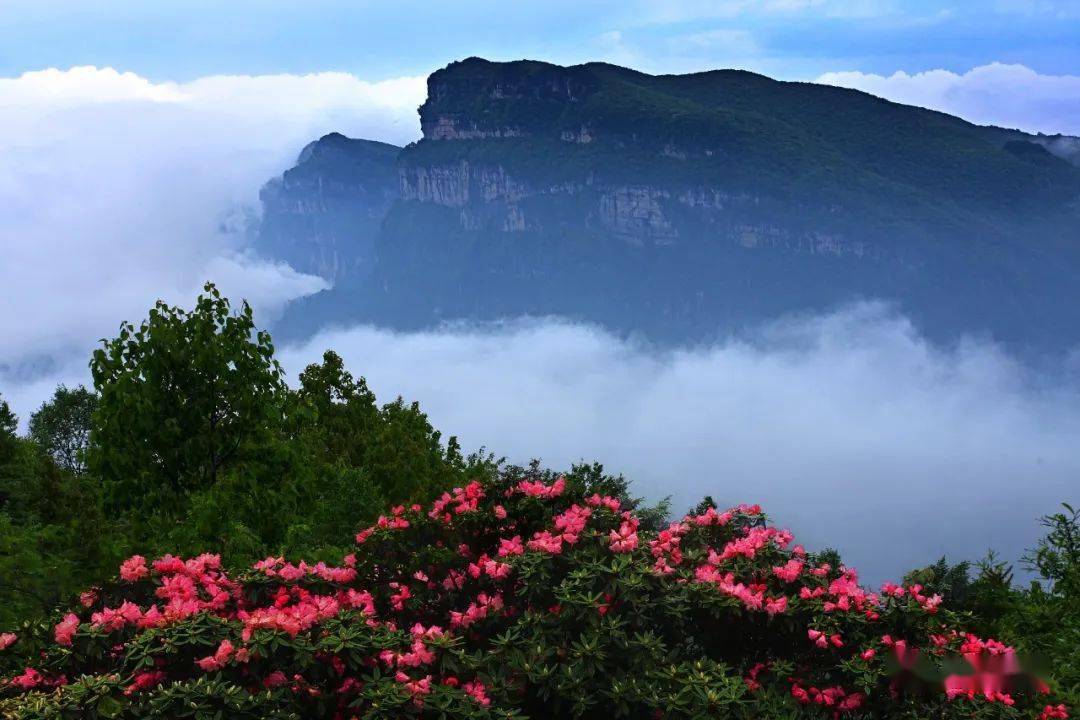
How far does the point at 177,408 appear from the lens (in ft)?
72.1

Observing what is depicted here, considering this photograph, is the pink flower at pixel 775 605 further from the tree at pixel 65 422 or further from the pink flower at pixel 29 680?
the tree at pixel 65 422

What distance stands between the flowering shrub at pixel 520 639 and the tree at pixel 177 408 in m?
11.7

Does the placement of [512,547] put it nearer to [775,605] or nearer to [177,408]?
[775,605]

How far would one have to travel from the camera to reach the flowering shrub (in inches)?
327

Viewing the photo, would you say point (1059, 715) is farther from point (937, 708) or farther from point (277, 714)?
point (277, 714)

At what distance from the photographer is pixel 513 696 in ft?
→ 28.2

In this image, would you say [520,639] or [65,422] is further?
[65,422]

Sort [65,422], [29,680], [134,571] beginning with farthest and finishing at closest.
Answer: [65,422], [134,571], [29,680]

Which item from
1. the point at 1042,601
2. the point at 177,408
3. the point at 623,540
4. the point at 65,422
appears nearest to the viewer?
the point at 623,540

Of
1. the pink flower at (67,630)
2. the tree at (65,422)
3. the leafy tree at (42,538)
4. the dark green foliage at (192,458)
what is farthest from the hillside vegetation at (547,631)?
the tree at (65,422)

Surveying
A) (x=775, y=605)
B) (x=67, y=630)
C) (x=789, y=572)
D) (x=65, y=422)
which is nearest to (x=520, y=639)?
(x=775, y=605)

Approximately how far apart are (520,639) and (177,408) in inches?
599

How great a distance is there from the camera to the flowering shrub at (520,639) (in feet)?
27.3

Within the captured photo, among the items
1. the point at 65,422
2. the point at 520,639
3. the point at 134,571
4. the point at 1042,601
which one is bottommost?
the point at 65,422
